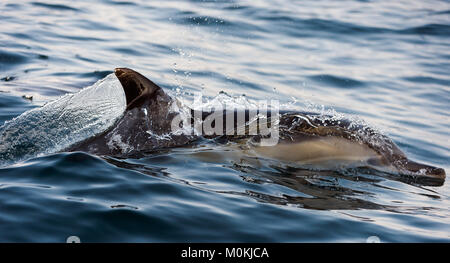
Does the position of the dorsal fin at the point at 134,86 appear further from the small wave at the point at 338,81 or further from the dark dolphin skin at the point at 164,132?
the small wave at the point at 338,81

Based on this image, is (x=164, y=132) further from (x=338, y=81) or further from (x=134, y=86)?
(x=338, y=81)

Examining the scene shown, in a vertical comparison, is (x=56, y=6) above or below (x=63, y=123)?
above

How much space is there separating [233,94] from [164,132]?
14.2 ft

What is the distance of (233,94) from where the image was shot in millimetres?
10688

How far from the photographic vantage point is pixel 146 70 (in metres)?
11.8

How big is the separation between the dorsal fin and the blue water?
606mm

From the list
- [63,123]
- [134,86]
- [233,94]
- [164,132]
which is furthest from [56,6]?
[134,86]

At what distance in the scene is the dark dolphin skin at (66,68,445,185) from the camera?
20.4 ft

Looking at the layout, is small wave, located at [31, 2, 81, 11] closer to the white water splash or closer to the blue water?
the blue water

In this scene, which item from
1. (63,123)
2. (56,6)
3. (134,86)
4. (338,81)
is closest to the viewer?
(134,86)

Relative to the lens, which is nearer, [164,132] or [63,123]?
[164,132]

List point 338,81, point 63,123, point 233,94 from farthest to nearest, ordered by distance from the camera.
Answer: point 338,81 < point 233,94 < point 63,123

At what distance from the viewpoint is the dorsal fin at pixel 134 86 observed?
5.93m
